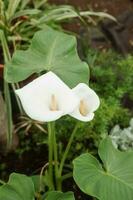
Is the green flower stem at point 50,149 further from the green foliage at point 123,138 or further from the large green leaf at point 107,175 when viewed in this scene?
the green foliage at point 123,138

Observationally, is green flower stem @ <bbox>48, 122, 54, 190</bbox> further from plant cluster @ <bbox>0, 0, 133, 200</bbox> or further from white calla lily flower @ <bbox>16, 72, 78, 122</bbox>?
white calla lily flower @ <bbox>16, 72, 78, 122</bbox>

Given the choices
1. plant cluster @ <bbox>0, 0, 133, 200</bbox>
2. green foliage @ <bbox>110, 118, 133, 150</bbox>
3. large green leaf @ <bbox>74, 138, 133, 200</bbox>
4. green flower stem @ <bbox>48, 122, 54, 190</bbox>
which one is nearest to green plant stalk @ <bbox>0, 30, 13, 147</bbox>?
plant cluster @ <bbox>0, 0, 133, 200</bbox>

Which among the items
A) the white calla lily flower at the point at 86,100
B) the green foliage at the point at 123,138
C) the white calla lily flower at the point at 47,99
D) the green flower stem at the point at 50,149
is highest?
the white calla lily flower at the point at 47,99

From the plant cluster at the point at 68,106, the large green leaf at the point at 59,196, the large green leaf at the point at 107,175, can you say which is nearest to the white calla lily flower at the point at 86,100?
the plant cluster at the point at 68,106

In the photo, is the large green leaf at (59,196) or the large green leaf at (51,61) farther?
the large green leaf at (51,61)

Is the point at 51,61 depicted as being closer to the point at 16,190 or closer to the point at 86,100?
the point at 86,100

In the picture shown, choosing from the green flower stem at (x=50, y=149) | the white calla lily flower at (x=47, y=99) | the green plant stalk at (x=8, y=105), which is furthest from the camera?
the green plant stalk at (x=8, y=105)

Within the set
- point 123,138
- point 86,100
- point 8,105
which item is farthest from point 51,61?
point 123,138
